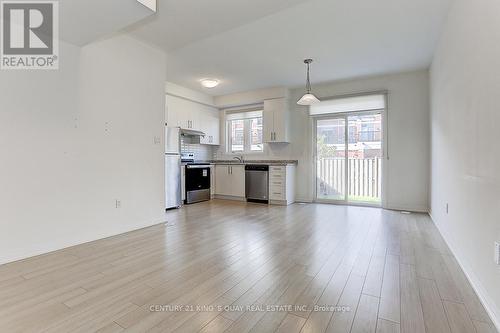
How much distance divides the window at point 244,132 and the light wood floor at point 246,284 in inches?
141

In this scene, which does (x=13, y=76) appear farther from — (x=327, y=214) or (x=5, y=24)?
(x=327, y=214)

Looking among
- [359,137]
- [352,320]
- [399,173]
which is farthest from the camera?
[359,137]

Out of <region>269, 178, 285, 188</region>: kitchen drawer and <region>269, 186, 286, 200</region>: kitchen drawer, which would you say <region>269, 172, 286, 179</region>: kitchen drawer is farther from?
<region>269, 186, 286, 200</region>: kitchen drawer

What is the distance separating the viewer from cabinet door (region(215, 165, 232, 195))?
6.29m

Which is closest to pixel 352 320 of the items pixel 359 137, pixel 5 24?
pixel 5 24

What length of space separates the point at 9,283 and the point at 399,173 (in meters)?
5.62

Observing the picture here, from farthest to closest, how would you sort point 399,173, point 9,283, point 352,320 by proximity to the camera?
1. point 399,173
2. point 9,283
3. point 352,320

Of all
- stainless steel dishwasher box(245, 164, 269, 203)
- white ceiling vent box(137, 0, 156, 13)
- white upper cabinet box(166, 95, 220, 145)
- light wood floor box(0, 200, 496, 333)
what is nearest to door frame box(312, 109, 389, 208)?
stainless steel dishwasher box(245, 164, 269, 203)

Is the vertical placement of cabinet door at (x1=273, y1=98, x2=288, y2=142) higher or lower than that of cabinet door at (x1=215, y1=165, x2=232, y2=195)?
higher

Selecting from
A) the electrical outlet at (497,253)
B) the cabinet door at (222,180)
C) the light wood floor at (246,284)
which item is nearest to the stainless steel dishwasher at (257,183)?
the cabinet door at (222,180)

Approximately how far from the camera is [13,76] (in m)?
2.44

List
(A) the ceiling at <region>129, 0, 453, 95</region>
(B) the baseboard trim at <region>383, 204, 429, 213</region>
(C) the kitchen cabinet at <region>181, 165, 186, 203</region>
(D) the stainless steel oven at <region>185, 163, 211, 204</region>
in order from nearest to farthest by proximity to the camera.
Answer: (A) the ceiling at <region>129, 0, 453, 95</region>, (B) the baseboard trim at <region>383, 204, 429, 213</region>, (C) the kitchen cabinet at <region>181, 165, 186, 203</region>, (D) the stainless steel oven at <region>185, 163, 211, 204</region>

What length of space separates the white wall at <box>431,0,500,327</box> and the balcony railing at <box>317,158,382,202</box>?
6.86ft

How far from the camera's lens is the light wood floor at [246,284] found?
149cm
